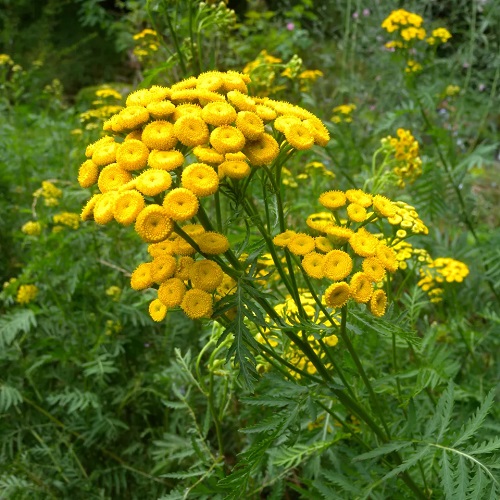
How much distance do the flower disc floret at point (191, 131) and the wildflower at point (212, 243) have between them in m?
0.22

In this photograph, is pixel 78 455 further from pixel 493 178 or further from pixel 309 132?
pixel 493 178

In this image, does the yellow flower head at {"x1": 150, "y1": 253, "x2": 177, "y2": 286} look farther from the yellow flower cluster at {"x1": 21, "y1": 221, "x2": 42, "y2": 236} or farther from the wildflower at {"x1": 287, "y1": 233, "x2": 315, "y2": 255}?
the yellow flower cluster at {"x1": 21, "y1": 221, "x2": 42, "y2": 236}

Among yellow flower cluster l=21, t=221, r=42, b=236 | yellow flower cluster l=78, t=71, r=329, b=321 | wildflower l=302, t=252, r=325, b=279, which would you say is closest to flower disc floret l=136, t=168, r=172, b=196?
yellow flower cluster l=78, t=71, r=329, b=321

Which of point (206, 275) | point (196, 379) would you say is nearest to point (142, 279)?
point (206, 275)

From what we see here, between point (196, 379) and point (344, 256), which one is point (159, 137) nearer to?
point (344, 256)

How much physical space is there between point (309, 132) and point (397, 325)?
1.74 ft

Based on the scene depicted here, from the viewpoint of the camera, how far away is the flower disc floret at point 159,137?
1.38 m

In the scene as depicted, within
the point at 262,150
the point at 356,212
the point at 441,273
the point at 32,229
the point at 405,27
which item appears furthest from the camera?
the point at 405,27

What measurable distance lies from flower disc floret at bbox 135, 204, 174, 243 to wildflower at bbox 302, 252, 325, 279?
0.35 meters

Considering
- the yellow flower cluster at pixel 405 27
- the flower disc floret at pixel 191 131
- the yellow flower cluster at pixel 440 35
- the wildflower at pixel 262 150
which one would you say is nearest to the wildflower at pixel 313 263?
the wildflower at pixel 262 150

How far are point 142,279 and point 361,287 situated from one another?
526 mm

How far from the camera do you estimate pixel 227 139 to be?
4.47ft

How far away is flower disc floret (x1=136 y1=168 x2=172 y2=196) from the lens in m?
1.31

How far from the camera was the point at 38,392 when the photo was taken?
283 cm
